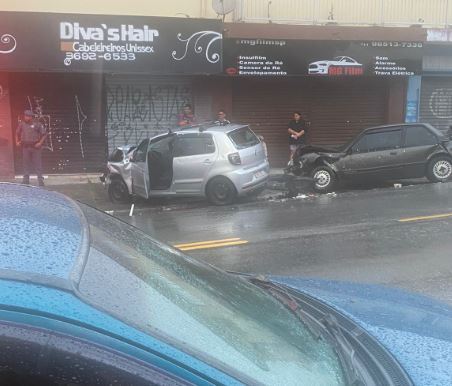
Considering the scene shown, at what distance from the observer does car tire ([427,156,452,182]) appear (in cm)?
1326

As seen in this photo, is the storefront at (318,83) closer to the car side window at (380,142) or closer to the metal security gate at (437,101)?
the metal security gate at (437,101)

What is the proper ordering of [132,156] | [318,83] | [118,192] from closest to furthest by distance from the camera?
1. [132,156]
2. [118,192]
3. [318,83]

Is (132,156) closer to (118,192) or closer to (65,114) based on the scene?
(118,192)

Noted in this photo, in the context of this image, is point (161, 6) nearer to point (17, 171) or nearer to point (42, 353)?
point (17, 171)

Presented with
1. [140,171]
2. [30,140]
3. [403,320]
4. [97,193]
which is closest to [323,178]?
[140,171]

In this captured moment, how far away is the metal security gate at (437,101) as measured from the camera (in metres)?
17.7

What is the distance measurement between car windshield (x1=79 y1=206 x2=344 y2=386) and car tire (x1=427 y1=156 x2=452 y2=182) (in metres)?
11.8

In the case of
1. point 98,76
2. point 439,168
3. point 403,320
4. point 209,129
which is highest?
point 98,76

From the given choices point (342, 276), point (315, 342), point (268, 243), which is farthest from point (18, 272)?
point (268, 243)

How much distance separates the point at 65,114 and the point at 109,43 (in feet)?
7.70

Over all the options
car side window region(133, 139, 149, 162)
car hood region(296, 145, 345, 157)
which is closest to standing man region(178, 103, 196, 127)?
car hood region(296, 145, 345, 157)

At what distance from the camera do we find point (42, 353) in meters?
1.25

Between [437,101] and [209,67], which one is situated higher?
[209,67]

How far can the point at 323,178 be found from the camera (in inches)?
508
